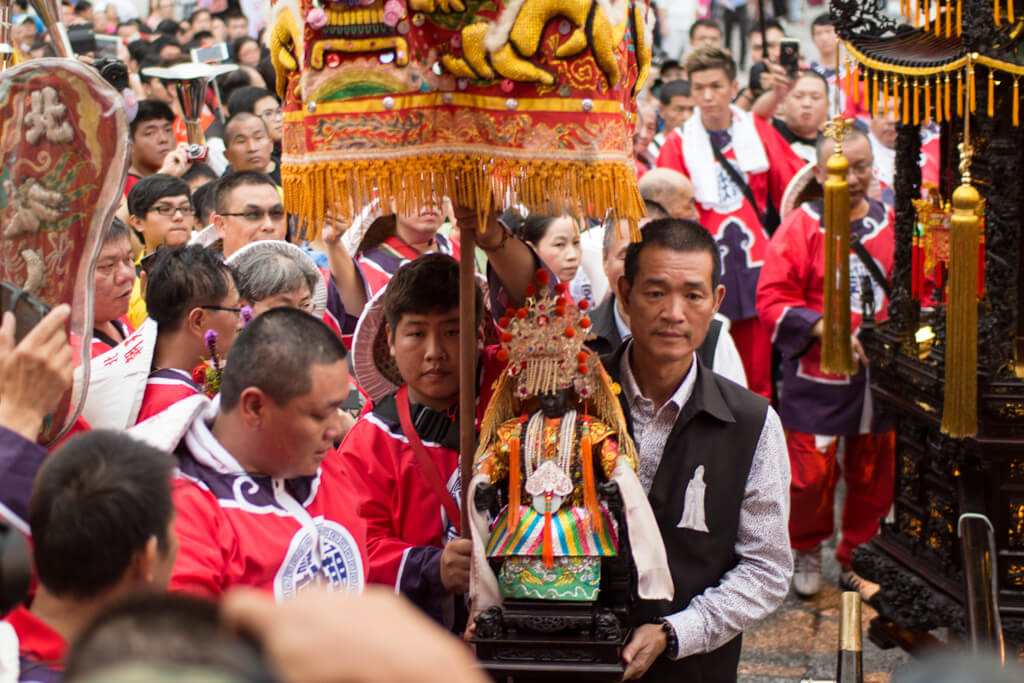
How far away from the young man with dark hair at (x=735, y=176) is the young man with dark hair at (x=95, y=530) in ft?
16.9

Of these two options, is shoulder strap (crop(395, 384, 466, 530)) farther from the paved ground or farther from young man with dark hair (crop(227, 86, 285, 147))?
young man with dark hair (crop(227, 86, 285, 147))

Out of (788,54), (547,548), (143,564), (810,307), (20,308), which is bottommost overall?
(810,307)

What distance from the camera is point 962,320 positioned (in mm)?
4230

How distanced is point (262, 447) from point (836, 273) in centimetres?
346

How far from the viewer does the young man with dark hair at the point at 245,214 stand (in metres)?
4.80

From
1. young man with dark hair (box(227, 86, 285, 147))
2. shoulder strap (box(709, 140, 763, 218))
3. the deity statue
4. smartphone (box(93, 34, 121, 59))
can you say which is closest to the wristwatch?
the deity statue

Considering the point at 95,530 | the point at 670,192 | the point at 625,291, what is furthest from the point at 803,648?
the point at 95,530

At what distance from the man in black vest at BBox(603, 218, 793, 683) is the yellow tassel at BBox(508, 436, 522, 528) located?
0.42 m

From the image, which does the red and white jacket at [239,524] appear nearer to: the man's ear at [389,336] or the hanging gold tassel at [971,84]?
the man's ear at [389,336]

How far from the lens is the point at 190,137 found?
6.79 meters

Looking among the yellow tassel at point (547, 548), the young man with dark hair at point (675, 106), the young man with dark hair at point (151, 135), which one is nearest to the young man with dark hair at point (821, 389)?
the young man with dark hair at point (675, 106)

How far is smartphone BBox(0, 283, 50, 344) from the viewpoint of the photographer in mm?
2428

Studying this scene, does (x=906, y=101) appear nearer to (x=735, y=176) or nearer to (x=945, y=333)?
(x=945, y=333)

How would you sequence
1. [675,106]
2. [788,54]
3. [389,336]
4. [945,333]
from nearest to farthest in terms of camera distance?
[389,336], [945,333], [788,54], [675,106]
